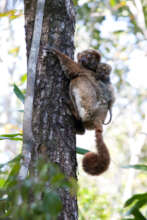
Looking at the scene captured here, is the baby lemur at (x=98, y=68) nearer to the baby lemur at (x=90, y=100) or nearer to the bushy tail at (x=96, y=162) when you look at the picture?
the baby lemur at (x=90, y=100)

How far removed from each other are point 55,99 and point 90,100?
3.74ft

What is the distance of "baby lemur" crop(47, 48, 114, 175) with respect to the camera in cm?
354

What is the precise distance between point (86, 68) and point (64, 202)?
8.09 feet

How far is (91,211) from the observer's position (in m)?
7.93

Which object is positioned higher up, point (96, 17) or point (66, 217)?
point (96, 17)

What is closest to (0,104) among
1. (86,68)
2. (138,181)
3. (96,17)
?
(138,181)

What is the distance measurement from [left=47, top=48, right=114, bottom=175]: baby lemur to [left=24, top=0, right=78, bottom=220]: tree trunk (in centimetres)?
13

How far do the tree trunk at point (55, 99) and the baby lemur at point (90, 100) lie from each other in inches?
5.3

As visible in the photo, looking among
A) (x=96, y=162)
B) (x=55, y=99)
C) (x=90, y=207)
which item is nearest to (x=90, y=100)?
(x=96, y=162)

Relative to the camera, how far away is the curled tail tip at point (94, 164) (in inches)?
139

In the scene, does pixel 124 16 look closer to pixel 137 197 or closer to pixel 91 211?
pixel 91 211

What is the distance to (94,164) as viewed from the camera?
3539 mm

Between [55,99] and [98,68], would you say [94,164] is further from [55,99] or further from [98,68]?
[98,68]

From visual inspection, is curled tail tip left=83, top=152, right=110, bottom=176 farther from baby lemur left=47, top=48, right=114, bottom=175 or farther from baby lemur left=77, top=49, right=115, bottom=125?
baby lemur left=77, top=49, right=115, bottom=125
